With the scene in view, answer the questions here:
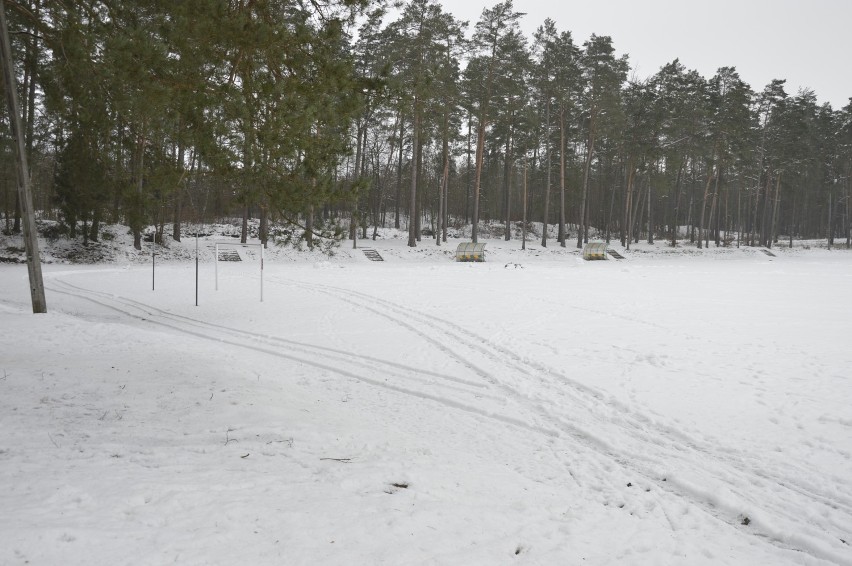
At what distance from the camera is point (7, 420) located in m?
4.40

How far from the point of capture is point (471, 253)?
92.6ft

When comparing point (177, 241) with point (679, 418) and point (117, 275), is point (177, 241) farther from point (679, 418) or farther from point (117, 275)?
point (679, 418)

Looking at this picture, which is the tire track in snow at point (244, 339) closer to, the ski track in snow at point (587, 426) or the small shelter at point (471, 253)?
the ski track in snow at point (587, 426)

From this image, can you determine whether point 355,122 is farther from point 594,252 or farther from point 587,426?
point 594,252

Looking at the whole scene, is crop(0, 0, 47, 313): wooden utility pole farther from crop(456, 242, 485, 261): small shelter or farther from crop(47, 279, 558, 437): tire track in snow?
crop(456, 242, 485, 261): small shelter

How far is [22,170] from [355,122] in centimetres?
623

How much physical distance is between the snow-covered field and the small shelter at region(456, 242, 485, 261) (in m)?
17.8

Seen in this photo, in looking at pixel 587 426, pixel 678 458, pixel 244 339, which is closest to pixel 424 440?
pixel 587 426

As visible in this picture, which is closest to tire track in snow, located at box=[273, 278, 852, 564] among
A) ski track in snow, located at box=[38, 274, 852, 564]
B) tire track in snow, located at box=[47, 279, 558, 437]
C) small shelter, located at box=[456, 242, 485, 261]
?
ski track in snow, located at box=[38, 274, 852, 564]

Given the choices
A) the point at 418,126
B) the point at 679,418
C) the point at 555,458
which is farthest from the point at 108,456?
the point at 418,126

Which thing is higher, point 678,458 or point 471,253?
point 471,253

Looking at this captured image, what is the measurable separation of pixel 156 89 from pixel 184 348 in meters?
3.95

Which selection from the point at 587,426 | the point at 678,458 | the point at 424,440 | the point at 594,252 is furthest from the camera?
the point at 594,252

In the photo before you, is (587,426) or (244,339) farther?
(244,339)
